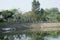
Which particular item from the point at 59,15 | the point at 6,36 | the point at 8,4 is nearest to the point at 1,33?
the point at 6,36

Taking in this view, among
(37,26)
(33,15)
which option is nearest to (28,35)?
(37,26)

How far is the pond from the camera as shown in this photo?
7.07ft

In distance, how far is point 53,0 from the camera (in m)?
2.23

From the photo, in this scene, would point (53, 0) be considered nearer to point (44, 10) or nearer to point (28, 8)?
point (44, 10)

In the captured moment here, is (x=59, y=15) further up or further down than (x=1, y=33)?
further up

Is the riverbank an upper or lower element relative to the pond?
upper

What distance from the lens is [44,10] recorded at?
86.7 inches

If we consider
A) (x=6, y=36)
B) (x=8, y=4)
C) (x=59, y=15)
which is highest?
(x=8, y=4)

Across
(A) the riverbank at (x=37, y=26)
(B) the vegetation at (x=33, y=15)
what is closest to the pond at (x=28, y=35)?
(A) the riverbank at (x=37, y=26)

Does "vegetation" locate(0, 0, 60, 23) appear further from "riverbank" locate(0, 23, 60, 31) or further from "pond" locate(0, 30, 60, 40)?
"pond" locate(0, 30, 60, 40)

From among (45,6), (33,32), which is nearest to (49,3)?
(45,6)

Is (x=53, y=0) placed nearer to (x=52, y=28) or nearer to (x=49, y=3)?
(x=49, y=3)

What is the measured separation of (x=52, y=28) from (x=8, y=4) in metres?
0.65

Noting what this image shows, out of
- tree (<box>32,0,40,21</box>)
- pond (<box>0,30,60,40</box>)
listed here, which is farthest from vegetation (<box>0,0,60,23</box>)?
pond (<box>0,30,60,40</box>)
